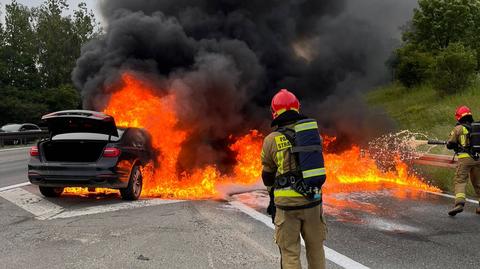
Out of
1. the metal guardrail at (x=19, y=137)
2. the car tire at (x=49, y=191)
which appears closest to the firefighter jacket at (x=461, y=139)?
the car tire at (x=49, y=191)

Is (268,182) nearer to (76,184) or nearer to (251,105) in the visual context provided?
(76,184)

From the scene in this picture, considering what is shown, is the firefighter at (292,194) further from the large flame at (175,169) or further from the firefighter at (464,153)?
the large flame at (175,169)

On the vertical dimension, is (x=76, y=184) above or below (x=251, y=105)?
below

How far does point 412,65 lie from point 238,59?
15335 mm

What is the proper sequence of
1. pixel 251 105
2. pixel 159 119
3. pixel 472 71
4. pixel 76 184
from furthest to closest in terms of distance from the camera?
pixel 472 71 → pixel 251 105 → pixel 159 119 → pixel 76 184

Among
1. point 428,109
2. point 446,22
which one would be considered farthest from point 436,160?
point 446,22

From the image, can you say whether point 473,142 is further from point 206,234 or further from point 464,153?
point 206,234

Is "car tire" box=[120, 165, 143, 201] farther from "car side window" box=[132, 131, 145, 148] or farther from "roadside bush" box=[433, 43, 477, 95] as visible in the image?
"roadside bush" box=[433, 43, 477, 95]

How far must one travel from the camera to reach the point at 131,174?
7918 millimetres

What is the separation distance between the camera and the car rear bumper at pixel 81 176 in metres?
7.45

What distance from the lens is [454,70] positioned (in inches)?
753

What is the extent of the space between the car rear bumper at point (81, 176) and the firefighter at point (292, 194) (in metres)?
4.29

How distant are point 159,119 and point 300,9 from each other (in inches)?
285

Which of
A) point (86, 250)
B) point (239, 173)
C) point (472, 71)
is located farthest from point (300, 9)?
point (86, 250)
